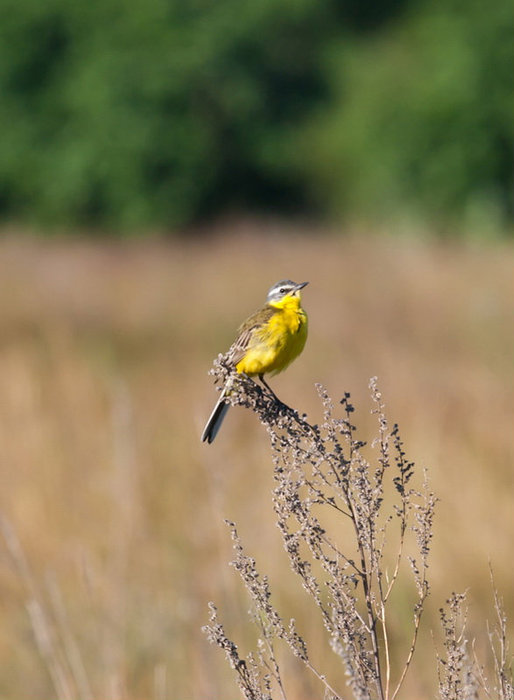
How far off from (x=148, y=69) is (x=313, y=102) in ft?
21.0

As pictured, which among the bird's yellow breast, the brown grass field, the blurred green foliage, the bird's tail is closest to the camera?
the bird's tail

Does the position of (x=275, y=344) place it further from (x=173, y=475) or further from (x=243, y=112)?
(x=243, y=112)

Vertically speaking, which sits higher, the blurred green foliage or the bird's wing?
the blurred green foliage

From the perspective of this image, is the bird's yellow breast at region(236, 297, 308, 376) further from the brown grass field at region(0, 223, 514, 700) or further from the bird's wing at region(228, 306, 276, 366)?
the brown grass field at region(0, 223, 514, 700)

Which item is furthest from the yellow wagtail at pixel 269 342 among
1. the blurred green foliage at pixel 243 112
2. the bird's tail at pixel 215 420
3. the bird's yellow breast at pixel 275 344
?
the blurred green foliage at pixel 243 112

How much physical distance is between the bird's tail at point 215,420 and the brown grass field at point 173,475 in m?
0.44

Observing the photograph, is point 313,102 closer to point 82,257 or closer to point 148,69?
point 148,69

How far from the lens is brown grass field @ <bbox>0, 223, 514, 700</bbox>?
4809mm

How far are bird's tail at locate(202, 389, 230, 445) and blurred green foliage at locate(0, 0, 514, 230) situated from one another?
106 ft

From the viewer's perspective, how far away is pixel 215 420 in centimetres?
295

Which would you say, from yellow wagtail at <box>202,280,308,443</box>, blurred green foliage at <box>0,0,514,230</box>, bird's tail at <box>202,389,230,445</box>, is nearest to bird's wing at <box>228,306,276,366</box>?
yellow wagtail at <box>202,280,308,443</box>

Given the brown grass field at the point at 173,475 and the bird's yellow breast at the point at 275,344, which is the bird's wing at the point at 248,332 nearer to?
the bird's yellow breast at the point at 275,344

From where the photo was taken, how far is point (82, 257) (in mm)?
24797

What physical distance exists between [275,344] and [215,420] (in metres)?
0.50
